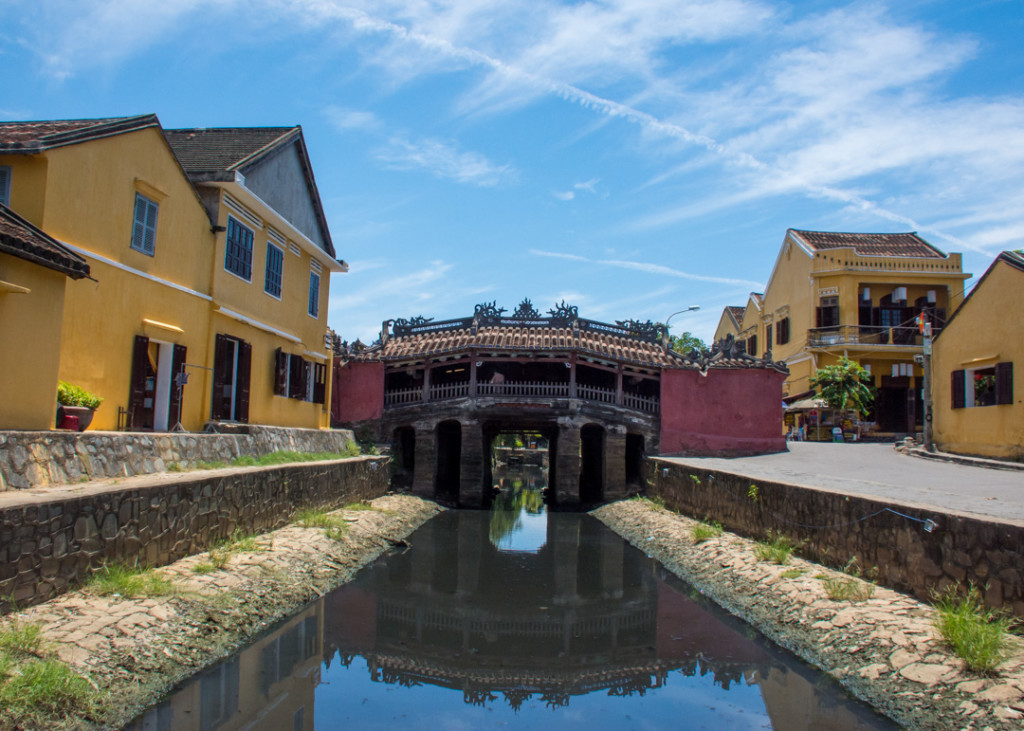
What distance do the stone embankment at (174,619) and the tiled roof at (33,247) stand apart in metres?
3.71

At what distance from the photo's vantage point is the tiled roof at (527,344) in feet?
85.6

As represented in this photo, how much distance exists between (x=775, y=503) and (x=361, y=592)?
22.5 feet

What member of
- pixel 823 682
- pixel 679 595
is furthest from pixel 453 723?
pixel 679 595

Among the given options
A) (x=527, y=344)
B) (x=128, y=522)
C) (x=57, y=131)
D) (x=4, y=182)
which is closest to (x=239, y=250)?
(x=57, y=131)

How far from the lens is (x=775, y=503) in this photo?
43.1 feet

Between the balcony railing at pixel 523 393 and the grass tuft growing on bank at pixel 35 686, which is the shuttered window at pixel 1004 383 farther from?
the grass tuft growing on bank at pixel 35 686

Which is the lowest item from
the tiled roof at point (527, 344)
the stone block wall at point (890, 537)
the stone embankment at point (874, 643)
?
the stone embankment at point (874, 643)

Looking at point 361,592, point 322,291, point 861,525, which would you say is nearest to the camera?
point 861,525

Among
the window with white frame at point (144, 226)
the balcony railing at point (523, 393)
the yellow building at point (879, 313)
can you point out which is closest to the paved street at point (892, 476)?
the balcony railing at point (523, 393)

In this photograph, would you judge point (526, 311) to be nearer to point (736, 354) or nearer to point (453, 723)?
point (736, 354)

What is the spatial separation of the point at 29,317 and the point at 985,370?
2191cm

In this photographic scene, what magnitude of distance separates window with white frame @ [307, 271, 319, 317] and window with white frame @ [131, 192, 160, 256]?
772 centimetres

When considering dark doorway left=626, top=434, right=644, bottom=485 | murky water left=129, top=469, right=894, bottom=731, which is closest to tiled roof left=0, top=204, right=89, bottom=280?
murky water left=129, top=469, right=894, bottom=731

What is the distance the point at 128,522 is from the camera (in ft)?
28.0
